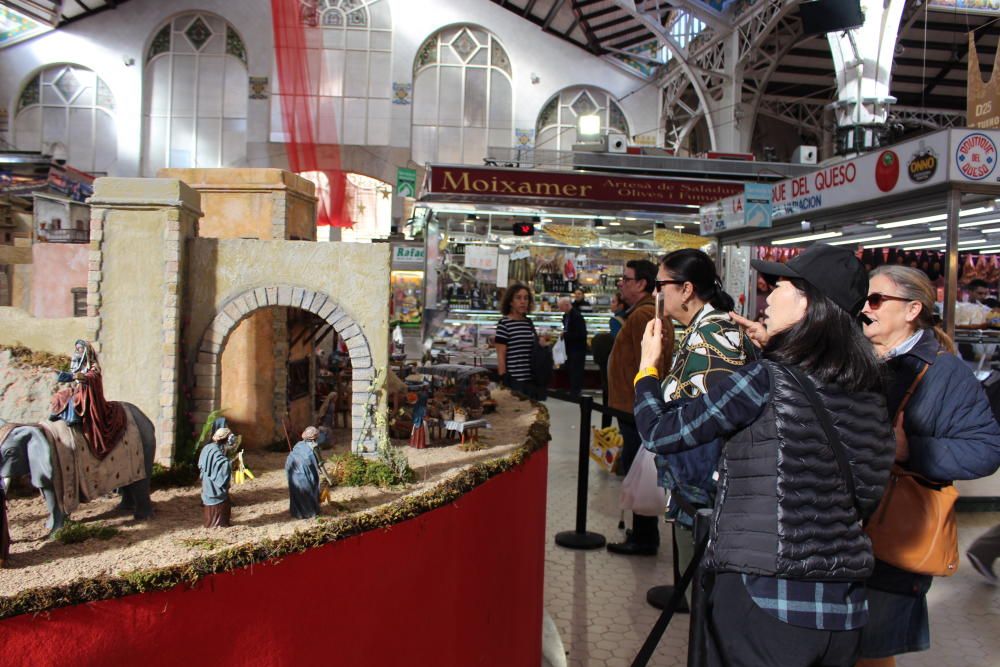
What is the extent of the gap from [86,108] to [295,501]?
843 inches

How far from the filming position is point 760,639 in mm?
1851

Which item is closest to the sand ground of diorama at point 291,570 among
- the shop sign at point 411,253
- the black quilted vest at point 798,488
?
the black quilted vest at point 798,488

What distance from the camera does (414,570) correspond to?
2326 millimetres

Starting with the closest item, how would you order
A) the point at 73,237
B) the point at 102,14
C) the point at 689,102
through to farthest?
the point at 73,237 < the point at 102,14 < the point at 689,102

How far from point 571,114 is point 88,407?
19931mm

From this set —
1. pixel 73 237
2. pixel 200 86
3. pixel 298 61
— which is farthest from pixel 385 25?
pixel 73 237

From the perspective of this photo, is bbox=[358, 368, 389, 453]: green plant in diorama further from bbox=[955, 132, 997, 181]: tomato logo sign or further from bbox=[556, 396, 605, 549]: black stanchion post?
bbox=[955, 132, 997, 181]: tomato logo sign

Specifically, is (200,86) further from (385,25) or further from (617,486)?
(617,486)

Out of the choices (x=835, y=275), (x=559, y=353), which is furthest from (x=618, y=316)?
(x=835, y=275)

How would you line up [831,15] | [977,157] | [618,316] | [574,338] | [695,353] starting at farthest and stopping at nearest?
[831,15], [574,338], [618,316], [977,157], [695,353]

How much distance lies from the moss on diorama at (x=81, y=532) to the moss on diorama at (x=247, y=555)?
47cm

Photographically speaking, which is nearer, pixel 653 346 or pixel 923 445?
pixel 653 346

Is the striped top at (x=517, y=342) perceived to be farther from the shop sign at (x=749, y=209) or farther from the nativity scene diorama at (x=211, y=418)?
the shop sign at (x=749, y=209)

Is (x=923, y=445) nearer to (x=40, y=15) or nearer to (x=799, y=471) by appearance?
(x=799, y=471)
